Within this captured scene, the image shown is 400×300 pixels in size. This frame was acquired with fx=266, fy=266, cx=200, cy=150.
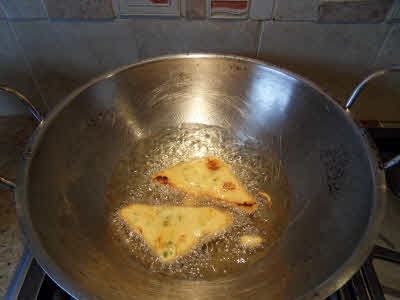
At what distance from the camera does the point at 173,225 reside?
0.54m

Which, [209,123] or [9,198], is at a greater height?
[209,123]

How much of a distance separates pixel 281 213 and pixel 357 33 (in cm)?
44

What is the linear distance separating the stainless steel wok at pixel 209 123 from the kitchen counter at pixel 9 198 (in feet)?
0.46

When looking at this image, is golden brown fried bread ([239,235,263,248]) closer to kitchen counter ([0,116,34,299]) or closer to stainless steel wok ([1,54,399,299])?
stainless steel wok ([1,54,399,299])

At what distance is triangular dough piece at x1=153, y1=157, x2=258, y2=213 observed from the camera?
592 mm

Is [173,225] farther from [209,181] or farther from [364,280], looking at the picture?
[364,280]

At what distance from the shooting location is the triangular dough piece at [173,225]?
0.51 metres

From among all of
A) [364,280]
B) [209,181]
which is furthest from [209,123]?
[364,280]

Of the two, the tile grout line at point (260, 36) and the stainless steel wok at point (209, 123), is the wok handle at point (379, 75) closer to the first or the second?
the stainless steel wok at point (209, 123)

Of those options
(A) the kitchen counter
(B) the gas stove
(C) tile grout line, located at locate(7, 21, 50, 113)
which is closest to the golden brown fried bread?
(B) the gas stove

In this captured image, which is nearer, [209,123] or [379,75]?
[379,75]

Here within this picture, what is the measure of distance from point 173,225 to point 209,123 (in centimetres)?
30

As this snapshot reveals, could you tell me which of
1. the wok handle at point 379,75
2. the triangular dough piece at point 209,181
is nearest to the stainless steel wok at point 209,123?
the wok handle at point 379,75

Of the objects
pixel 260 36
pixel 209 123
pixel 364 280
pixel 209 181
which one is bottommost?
pixel 364 280
